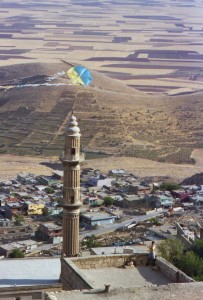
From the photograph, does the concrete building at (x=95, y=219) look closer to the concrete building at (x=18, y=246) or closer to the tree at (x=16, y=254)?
the concrete building at (x=18, y=246)

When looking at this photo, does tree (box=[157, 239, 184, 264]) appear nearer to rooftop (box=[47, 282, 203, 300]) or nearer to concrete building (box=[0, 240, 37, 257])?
concrete building (box=[0, 240, 37, 257])

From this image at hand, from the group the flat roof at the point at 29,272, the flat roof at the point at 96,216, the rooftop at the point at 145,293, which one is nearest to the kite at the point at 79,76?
the flat roof at the point at 29,272

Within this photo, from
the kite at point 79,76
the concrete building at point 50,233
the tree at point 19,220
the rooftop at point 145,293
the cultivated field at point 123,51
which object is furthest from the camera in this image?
the cultivated field at point 123,51

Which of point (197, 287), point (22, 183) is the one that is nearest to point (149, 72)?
A: point (22, 183)

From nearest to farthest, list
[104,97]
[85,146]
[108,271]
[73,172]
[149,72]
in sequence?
[108,271]
[73,172]
[85,146]
[104,97]
[149,72]

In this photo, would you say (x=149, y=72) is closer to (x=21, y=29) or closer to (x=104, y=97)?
(x=104, y=97)

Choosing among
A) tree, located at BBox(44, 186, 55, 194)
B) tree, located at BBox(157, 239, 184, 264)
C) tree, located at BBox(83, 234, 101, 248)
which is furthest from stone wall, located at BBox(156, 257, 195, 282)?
tree, located at BBox(44, 186, 55, 194)
